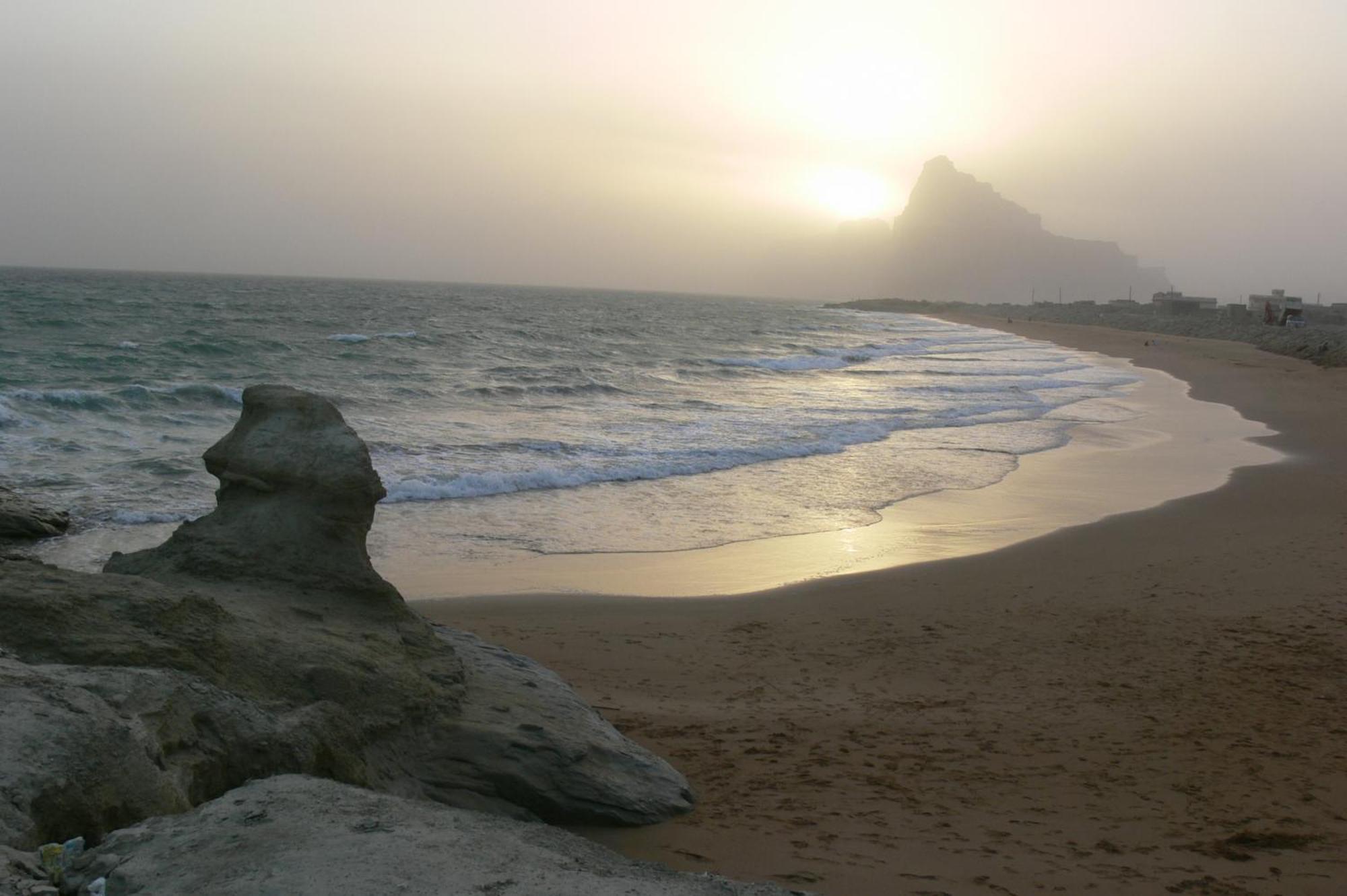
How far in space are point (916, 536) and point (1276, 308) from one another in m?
66.6

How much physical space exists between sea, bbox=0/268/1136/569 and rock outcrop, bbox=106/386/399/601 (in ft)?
15.3

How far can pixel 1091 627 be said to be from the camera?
8336 mm

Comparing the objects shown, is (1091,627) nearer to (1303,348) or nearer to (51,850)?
(51,850)

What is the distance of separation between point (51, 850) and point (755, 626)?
19.7 feet

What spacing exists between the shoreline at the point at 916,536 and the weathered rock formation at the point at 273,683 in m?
3.58

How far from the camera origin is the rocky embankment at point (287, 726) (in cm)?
288

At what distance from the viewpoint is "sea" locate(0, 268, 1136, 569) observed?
486 inches

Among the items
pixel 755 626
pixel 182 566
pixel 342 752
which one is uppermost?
pixel 182 566

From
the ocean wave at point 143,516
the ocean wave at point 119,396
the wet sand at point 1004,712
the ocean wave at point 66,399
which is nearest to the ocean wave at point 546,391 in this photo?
the ocean wave at point 119,396

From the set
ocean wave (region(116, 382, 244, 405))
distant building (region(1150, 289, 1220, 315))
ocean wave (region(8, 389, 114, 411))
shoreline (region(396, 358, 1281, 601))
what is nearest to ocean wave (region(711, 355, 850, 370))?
ocean wave (region(116, 382, 244, 405))

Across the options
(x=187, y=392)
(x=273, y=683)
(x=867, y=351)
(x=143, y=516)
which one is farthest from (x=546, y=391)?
(x=867, y=351)

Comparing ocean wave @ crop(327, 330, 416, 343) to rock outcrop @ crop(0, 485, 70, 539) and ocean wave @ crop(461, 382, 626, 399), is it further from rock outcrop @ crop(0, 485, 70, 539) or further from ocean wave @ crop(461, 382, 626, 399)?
rock outcrop @ crop(0, 485, 70, 539)

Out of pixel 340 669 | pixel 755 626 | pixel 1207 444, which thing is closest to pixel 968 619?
pixel 755 626

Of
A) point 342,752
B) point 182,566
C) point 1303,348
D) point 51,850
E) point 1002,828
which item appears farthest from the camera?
point 1303,348
